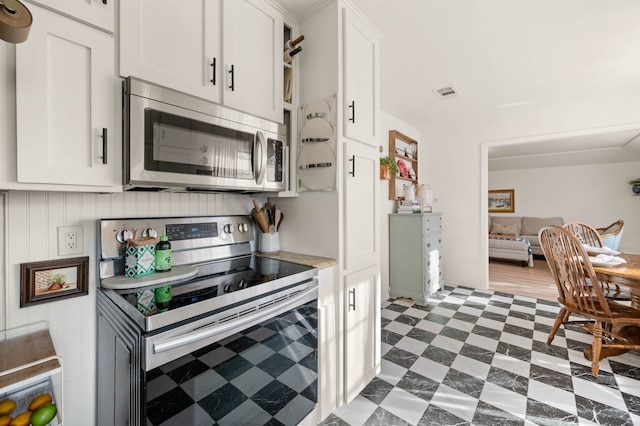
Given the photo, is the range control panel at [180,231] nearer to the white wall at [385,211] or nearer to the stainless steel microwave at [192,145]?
the stainless steel microwave at [192,145]

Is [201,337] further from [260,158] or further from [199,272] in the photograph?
[260,158]

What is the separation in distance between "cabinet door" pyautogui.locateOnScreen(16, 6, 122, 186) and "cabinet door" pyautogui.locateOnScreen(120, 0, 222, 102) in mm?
91

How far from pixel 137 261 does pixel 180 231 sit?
0.96 feet

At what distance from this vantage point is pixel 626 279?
192cm

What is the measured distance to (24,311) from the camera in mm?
1081

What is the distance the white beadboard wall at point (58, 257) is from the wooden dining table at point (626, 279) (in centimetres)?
305

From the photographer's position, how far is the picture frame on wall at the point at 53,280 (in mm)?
1078

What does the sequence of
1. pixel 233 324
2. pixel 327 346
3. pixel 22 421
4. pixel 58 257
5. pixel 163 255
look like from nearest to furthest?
pixel 22 421, pixel 233 324, pixel 58 257, pixel 163 255, pixel 327 346

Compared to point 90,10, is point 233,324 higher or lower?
lower

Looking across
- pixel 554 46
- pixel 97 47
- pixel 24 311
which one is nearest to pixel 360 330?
pixel 24 311

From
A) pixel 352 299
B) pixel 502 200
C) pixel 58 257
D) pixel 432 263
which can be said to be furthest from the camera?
pixel 502 200

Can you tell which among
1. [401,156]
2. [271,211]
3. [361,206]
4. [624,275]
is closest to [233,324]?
[271,211]

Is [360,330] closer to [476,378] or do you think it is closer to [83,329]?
[476,378]

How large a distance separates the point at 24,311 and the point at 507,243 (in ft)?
21.7
